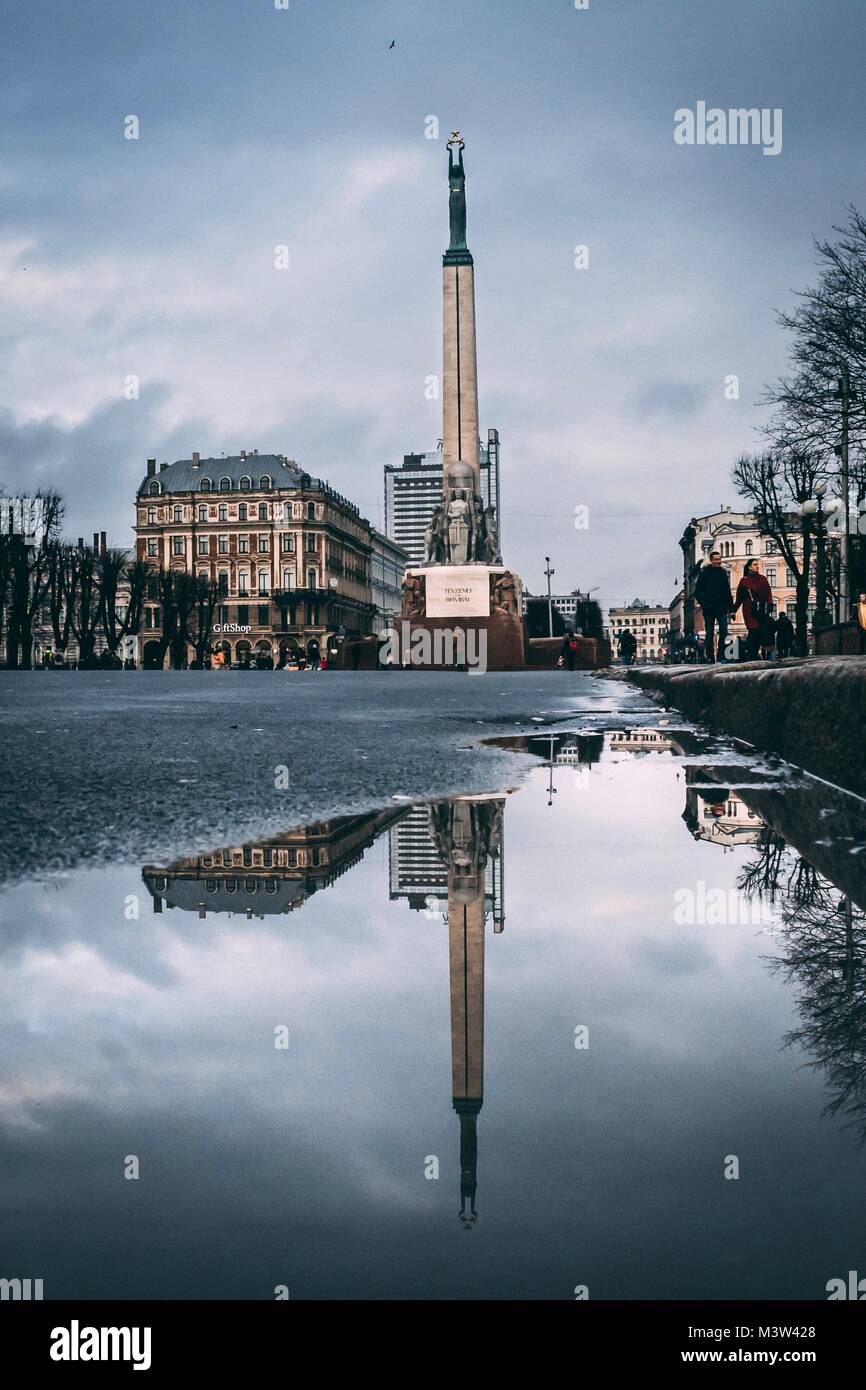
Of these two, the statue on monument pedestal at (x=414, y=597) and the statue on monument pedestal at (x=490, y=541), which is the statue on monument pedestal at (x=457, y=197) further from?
the statue on monument pedestal at (x=414, y=597)

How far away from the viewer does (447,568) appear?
47812 mm

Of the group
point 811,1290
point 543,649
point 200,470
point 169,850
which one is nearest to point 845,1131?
point 811,1290

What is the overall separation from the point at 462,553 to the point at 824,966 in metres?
46.8

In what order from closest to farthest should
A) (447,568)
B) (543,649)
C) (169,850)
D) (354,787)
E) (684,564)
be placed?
(169,850) < (354,787) < (447,568) < (543,649) < (684,564)

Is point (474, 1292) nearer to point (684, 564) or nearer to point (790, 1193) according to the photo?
point (790, 1193)

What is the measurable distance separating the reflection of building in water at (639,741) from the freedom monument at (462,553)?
125ft

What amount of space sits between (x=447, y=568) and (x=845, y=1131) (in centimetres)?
4675

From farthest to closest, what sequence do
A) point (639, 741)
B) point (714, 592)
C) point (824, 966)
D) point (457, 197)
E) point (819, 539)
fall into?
point (457, 197) → point (819, 539) → point (714, 592) → point (639, 741) → point (824, 966)

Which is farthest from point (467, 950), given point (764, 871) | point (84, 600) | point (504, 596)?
point (84, 600)

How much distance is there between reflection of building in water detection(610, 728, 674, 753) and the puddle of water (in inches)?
169

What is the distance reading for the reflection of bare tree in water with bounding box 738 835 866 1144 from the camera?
1530 mm

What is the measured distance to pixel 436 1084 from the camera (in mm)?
1483

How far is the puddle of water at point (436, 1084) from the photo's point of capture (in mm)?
1109

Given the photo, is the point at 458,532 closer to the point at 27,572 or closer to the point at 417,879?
the point at 27,572
